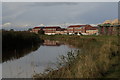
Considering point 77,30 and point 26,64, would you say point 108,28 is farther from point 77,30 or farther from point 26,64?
point 77,30

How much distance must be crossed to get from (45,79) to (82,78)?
1635mm

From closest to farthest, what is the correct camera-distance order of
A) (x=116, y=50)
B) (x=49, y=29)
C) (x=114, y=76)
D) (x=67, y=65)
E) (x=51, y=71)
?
(x=114, y=76) → (x=51, y=71) → (x=67, y=65) → (x=116, y=50) → (x=49, y=29)

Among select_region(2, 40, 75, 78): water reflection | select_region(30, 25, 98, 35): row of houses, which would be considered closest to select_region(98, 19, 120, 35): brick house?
select_region(30, 25, 98, 35): row of houses

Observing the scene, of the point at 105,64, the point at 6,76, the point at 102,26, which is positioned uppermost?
the point at 102,26

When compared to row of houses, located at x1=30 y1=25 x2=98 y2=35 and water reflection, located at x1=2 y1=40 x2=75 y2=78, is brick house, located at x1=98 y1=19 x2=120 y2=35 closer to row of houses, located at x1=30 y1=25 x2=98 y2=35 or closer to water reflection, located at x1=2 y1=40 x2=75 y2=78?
row of houses, located at x1=30 y1=25 x2=98 y2=35

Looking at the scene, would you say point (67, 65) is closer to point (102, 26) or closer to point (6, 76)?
point (6, 76)

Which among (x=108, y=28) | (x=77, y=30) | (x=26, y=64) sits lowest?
(x=26, y=64)

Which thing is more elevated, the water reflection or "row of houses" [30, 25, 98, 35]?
"row of houses" [30, 25, 98, 35]

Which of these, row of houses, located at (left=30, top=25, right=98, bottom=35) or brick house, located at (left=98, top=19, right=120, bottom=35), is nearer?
brick house, located at (left=98, top=19, right=120, bottom=35)

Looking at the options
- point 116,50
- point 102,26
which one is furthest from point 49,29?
point 116,50

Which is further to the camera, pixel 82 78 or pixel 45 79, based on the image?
pixel 45 79

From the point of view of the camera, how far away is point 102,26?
48.8 meters

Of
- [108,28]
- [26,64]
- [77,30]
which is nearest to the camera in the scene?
[26,64]

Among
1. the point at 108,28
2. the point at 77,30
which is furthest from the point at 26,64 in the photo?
the point at 77,30
